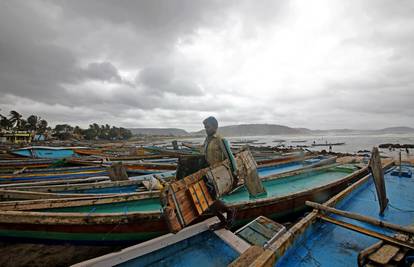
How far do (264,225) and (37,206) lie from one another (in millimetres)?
5469

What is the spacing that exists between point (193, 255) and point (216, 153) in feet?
6.94

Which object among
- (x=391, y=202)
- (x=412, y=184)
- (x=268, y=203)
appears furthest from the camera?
(x=412, y=184)

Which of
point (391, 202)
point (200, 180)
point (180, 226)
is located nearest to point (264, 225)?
point (200, 180)

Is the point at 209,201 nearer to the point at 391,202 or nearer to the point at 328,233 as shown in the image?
the point at 328,233

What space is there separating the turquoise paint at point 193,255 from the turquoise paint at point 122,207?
1649mm

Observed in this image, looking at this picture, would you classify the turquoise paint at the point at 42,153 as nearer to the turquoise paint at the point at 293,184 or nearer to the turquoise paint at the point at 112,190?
the turquoise paint at the point at 112,190

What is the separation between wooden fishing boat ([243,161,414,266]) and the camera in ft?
9.04

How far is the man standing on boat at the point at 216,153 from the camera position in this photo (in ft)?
13.2

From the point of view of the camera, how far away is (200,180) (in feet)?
10.4

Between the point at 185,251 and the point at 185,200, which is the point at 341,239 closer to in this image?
the point at 185,251

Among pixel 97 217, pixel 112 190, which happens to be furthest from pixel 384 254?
pixel 112 190

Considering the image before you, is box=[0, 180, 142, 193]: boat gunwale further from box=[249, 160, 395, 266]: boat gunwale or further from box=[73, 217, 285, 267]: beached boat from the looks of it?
box=[249, 160, 395, 266]: boat gunwale

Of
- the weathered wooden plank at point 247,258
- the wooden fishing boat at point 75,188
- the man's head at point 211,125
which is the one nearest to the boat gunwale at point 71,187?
the wooden fishing boat at point 75,188

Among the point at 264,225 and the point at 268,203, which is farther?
the point at 268,203
